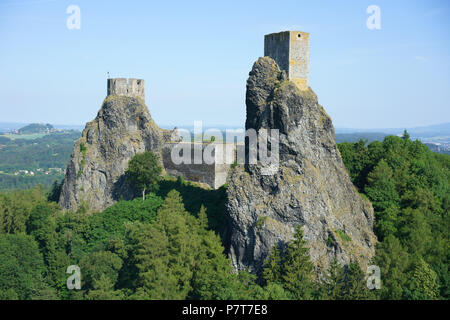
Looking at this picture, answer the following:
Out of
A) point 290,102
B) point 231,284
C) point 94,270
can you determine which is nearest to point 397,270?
point 231,284

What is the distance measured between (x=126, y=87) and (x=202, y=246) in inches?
933

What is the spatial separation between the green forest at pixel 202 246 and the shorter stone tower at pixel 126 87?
9.76 meters

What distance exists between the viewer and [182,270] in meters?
33.4

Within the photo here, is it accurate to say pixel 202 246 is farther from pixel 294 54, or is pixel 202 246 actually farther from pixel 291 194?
pixel 294 54

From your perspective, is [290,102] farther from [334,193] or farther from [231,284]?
[231,284]

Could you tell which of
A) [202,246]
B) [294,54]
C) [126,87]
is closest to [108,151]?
[126,87]

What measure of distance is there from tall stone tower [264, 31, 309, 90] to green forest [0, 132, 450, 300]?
994 centimetres

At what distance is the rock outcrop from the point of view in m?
51.8

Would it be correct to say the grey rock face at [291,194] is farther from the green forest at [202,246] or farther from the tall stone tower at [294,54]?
the green forest at [202,246]

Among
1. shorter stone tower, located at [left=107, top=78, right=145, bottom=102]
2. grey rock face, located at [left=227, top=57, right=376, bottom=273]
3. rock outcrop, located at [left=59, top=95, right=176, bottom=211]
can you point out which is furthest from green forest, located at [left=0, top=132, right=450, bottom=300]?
shorter stone tower, located at [left=107, top=78, right=145, bottom=102]

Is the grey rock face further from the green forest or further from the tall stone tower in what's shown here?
the green forest

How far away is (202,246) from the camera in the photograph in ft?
116
